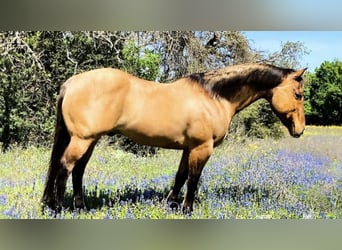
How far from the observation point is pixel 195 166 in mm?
3098

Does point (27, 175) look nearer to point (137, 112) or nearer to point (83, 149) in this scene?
point (83, 149)

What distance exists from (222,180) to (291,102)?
0.68 metres

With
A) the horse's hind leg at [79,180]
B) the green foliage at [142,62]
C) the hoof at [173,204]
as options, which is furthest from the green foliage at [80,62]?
the hoof at [173,204]

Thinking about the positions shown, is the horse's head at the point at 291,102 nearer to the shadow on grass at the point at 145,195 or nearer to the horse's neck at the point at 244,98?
the horse's neck at the point at 244,98

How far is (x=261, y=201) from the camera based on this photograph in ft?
11.0

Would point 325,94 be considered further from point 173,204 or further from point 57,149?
point 57,149

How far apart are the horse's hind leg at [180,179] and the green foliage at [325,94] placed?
0.87 m

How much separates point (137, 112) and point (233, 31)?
2.84 feet

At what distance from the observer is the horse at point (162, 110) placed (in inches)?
118

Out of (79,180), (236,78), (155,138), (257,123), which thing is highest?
(236,78)

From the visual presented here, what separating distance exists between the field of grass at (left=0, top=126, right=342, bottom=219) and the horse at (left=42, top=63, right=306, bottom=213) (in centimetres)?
15

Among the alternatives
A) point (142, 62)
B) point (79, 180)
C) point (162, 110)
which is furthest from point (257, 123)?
point (79, 180)

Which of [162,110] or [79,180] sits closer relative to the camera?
[162,110]
